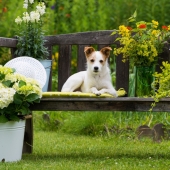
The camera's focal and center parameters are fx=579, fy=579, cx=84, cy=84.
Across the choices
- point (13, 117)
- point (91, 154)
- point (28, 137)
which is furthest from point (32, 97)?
point (91, 154)

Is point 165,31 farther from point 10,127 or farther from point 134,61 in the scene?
point 10,127

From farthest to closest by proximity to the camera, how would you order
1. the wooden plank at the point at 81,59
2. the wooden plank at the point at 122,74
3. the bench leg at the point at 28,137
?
the wooden plank at the point at 81,59 → the wooden plank at the point at 122,74 → the bench leg at the point at 28,137

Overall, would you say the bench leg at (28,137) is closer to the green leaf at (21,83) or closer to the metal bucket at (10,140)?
the metal bucket at (10,140)

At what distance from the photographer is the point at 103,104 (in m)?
4.50

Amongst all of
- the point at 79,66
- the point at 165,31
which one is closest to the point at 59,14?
the point at 79,66

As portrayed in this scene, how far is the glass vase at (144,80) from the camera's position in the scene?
16.5 feet

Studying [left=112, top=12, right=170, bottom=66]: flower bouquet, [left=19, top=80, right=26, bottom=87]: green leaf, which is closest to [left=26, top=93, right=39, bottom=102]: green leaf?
[left=19, top=80, right=26, bottom=87]: green leaf

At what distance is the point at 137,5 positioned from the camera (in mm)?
8562

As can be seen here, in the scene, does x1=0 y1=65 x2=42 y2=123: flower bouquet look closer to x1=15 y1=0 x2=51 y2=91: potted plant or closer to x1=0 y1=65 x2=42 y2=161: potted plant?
x1=0 y1=65 x2=42 y2=161: potted plant

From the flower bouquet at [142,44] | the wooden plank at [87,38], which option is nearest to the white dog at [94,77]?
the flower bouquet at [142,44]

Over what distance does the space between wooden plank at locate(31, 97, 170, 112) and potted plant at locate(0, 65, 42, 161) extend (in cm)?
13

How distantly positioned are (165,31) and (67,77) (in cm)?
110

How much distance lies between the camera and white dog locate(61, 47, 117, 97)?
4.96m

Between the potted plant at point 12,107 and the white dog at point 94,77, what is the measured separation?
26.0 inches
